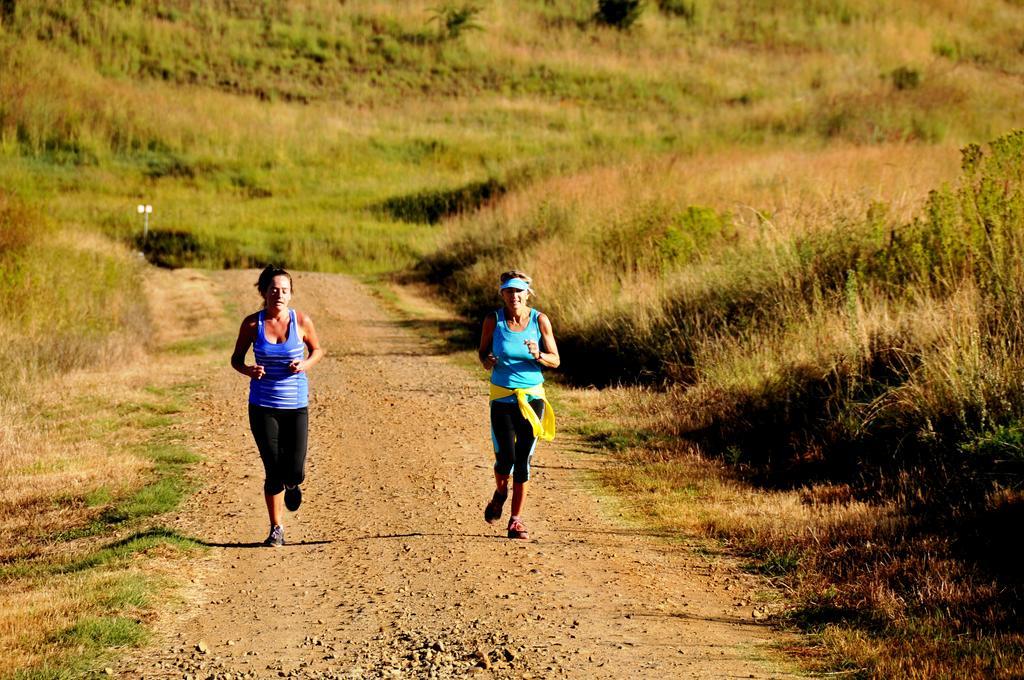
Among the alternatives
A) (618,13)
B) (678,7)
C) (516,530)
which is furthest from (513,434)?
(678,7)

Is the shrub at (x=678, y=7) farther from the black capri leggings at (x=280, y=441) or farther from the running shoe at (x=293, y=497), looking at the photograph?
the black capri leggings at (x=280, y=441)

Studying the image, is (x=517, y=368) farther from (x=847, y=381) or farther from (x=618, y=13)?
(x=618, y=13)

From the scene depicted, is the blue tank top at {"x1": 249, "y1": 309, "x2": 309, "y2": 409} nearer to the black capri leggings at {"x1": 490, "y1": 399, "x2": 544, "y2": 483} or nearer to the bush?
the black capri leggings at {"x1": 490, "y1": 399, "x2": 544, "y2": 483}

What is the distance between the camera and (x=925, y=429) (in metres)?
8.84

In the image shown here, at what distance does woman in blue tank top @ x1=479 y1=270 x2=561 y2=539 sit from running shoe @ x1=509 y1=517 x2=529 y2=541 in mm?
360

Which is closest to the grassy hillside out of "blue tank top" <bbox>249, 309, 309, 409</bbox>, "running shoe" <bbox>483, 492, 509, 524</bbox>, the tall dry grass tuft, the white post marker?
the tall dry grass tuft

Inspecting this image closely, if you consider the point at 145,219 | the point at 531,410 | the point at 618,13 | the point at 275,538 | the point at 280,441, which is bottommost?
the point at 145,219

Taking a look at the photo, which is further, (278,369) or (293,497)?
(293,497)

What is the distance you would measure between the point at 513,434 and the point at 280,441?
1.62m

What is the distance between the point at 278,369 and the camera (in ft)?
26.3

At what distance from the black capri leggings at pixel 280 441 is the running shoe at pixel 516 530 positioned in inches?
59.9

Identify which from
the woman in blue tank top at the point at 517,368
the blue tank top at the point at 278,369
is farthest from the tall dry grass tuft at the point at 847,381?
the blue tank top at the point at 278,369

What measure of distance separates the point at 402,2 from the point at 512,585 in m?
57.7

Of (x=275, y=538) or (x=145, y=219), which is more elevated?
(x=275, y=538)
